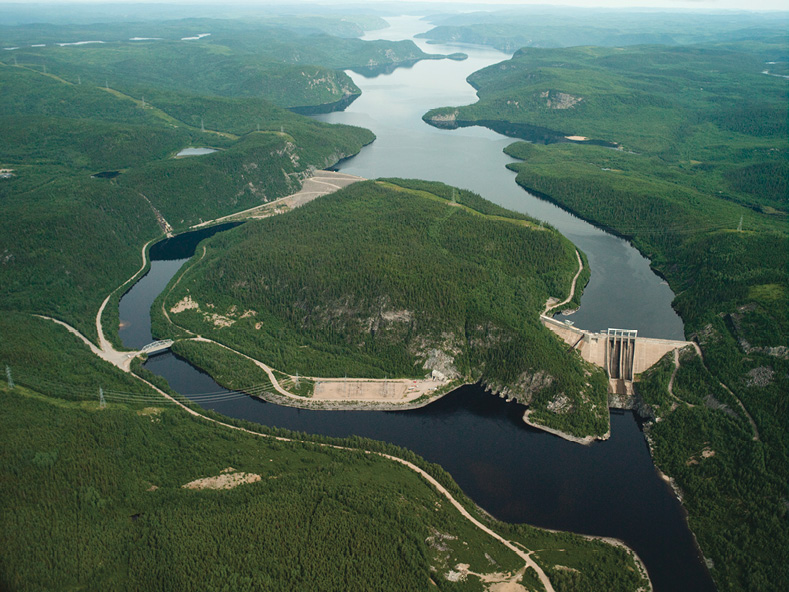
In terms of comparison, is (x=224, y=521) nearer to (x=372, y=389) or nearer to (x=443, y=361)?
(x=372, y=389)

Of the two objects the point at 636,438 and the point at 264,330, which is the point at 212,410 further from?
the point at 636,438

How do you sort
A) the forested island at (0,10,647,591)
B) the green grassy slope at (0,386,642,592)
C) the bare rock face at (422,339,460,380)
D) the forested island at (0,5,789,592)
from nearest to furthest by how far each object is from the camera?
the green grassy slope at (0,386,642,592), the forested island at (0,10,647,591), the forested island at (0,5,789,592), the bare rock face at (422,339,460,380)

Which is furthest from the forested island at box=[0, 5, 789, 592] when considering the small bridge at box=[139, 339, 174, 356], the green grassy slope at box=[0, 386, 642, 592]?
the small bridge at box=[139, 339, 174, 356]

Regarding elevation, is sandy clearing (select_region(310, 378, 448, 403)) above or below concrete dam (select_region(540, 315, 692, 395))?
below

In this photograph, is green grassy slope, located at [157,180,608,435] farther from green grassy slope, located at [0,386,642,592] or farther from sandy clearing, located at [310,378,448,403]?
green grassy slope, located at [0,386,642,592]

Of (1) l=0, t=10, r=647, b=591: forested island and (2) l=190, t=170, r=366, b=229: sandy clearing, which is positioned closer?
(1) l=0, t=10, r=647, b=591: forested island

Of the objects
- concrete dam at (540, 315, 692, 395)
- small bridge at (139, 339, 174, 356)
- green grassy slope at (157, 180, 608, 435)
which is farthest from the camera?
small bridge at (139, 339, 174, 356)

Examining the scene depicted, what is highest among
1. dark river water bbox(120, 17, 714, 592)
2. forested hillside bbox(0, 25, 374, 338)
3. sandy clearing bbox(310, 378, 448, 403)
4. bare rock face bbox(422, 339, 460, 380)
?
forested hillside bbox(0, 25, 374, 338)
